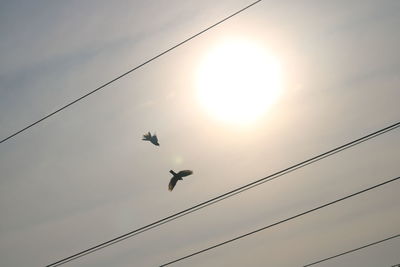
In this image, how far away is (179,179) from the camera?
68.0 ft

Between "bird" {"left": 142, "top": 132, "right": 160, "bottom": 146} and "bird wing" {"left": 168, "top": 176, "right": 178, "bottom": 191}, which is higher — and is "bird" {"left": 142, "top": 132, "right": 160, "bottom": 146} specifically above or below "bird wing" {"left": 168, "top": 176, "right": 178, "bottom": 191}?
above

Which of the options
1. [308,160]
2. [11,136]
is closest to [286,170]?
[308,160]

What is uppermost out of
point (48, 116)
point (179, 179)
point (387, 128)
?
point (48, 116)

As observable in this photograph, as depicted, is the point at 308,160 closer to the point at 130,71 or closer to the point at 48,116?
the point at 130,71

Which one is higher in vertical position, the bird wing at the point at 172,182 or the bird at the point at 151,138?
the bird at the point at 151,138

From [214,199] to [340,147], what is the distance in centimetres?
379

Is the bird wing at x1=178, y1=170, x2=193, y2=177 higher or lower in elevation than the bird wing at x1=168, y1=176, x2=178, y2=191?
higher

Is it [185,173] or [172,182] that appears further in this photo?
[185,173]

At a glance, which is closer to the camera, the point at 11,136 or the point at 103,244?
the point at 103,244

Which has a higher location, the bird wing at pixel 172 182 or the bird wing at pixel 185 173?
the bird wing at pixel 185 173

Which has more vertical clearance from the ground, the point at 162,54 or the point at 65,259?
the point at 162,54

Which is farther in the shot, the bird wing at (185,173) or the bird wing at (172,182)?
the bird wing at (185,173)

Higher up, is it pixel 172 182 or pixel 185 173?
pixel 185 173

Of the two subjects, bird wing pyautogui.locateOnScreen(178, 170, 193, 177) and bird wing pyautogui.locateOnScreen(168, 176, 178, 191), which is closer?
bird wing pyautogui.locateOnScreen(168, 176, 178, 191)
